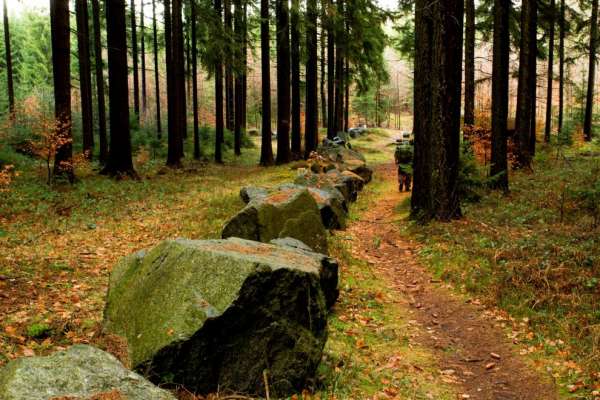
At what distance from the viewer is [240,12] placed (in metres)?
25.1

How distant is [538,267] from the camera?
7.07m

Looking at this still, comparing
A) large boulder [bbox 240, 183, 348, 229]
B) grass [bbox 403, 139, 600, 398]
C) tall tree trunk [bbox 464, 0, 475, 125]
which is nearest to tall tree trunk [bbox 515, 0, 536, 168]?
tall tree trunk [bbox 464, 0, 475, 125]

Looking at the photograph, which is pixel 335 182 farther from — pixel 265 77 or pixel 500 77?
pixel 265 77

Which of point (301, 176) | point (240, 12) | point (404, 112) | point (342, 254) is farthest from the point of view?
point (404, 112)

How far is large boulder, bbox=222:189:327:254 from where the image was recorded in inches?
329

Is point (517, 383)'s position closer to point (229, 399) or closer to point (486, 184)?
point (229, 399)

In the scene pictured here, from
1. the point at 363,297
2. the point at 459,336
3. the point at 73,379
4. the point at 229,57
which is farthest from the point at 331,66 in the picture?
the point at 73,379

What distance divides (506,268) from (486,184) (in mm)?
6768

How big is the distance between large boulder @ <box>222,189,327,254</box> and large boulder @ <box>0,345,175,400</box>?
17.4ft

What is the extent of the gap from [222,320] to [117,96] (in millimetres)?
13958

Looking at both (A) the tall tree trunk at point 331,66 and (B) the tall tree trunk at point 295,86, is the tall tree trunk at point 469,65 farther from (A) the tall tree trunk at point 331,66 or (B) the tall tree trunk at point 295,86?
(B) the tall tree trunk at point 295,86

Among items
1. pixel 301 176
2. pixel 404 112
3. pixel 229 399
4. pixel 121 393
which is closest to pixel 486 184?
pixel 301 176

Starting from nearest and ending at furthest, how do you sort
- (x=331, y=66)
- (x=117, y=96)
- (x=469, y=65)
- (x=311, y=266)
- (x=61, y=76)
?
1. (x=311, y=266)
2. (x=61, y=76)
3. (x=117, y=96)
4. (x=469, y=65)
5. (x=331, y=66)

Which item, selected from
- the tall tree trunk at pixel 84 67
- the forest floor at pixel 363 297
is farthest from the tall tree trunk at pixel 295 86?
the forest floor at pixel 363 297
